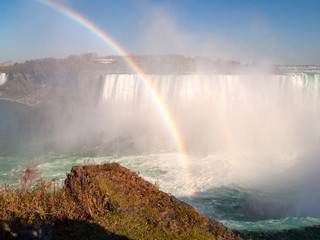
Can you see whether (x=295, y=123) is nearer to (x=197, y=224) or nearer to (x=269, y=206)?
(x=269, y=206)

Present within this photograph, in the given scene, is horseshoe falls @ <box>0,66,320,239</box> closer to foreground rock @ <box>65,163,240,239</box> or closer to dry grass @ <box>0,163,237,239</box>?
foreground rock @ <box>65,163,240,239</box>

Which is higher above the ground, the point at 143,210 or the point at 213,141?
the point at 143,210

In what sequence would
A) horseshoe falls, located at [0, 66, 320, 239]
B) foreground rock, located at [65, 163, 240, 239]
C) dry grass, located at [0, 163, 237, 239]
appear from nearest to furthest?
dry grass, located at [0, 163, 237, 239] < foreground rock, located at [65, 163, 240, 239] < horseshoe falls, located at [0, 66, 320, 239]

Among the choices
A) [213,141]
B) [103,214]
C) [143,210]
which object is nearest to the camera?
[103,214]

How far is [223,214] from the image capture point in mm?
7570

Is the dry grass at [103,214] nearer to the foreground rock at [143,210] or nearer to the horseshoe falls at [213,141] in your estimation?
the foreground rock at [143,210]

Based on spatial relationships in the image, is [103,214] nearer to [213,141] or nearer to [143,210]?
[143,210]

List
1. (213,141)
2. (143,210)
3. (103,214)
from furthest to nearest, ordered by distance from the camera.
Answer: (213,141) → (143,210) → (103,214)

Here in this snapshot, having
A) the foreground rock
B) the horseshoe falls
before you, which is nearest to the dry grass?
the foreground rock

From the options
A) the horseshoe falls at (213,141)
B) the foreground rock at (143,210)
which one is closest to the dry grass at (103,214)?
the foreground rock at (143,210)

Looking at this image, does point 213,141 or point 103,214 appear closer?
point 103,214

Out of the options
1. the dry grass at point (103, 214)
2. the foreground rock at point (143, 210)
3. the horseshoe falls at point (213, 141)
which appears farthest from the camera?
the horseshoe falls at point (213, 141)

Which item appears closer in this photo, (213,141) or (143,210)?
(143,210)

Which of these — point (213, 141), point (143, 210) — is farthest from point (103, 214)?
point (213, 141)
